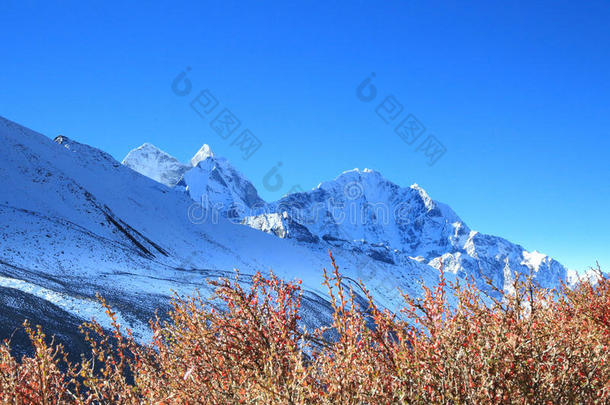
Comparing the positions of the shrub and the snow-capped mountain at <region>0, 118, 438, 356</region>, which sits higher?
the shrub

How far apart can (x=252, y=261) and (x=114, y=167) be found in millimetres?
40663

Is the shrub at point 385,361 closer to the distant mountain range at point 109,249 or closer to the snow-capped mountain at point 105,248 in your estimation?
the distant mountain range at point 109,249

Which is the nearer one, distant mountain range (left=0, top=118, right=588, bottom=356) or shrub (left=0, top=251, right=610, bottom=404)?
shrub (left=0, top=251, right=610, bottom=404)

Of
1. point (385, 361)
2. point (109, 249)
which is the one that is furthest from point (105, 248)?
point (385, 361)

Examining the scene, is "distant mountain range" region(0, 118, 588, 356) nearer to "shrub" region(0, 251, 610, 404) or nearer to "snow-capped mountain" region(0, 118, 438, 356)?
"snow-capped mountain" region(0, 118, 438, 356)

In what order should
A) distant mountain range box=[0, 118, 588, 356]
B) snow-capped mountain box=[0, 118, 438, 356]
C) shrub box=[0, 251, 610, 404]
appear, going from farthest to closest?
snow-capped mountain box=[0, 118, 438, 356], distant mountain range box=[0, 118, 588, 356], shrub box=[0, 251, 610, 404]

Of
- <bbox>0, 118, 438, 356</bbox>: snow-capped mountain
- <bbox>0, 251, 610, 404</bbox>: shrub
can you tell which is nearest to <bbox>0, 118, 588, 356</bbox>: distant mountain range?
<bbox>0, 118, 438, 356</bbox>: snow-capped mountain

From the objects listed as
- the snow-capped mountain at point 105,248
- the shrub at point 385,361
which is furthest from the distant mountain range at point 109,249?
the shrub at point 385,361

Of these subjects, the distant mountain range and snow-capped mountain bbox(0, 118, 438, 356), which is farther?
snow-capped mountain bbox(0, 118, 438, 356)

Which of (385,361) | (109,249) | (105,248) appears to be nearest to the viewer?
(385,361)

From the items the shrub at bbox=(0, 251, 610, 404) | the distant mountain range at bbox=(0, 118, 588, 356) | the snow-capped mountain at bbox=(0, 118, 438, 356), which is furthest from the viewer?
the snow-capped mountain at bbox=(0, 118, 438, 356)

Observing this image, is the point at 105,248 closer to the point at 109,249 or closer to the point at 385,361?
the point at 109,249

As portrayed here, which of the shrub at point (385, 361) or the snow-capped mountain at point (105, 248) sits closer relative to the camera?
the shrub at point (385, 361)

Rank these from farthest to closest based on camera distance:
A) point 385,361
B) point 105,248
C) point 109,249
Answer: point 109,249 < point 105,248 < point 385,361
